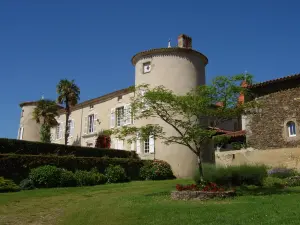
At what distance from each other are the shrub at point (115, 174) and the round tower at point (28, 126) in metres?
21.5

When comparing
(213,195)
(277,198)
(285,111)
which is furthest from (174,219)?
(285,111)

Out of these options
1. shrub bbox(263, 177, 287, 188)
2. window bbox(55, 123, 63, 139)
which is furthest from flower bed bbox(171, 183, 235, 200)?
window bbox(55, 123, 63, 139)

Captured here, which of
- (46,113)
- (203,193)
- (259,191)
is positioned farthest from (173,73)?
(46,113)

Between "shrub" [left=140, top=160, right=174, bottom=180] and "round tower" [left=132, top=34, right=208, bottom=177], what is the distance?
0.76 meters

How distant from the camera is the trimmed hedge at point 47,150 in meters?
19.4

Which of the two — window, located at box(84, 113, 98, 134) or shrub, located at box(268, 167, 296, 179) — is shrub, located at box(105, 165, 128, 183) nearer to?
shrub, located at box(268, 167, 296, 179)

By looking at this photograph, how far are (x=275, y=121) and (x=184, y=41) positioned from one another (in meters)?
10.5

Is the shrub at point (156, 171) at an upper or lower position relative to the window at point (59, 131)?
lower

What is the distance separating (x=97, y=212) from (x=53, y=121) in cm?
2689

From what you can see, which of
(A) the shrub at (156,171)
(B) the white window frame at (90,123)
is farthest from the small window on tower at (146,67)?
(B) the white window frame at (90,123)

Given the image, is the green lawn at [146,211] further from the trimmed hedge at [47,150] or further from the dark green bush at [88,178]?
the trimmed hedge at [47,150]

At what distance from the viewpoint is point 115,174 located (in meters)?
20.7

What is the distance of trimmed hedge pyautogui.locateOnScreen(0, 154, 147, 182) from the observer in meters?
17.6

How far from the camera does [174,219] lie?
812 centimetres
